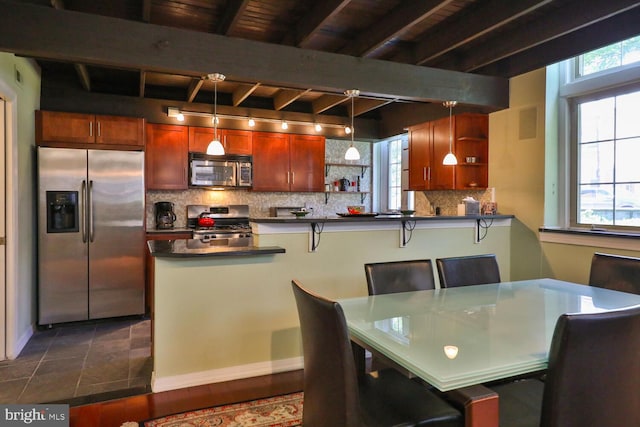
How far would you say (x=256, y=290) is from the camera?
2.96 m

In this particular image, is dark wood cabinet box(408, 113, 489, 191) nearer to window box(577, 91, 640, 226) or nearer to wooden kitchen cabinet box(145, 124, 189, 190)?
window box(577, 91, 640, 226)

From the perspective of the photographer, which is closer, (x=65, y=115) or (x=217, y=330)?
(x=217, y=330)

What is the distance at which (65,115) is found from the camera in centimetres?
416

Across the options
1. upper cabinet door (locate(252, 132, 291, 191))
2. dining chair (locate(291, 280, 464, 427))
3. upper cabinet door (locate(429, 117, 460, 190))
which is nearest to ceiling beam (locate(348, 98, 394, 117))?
upper cabinet door (locate(429, 117, 460, 190))

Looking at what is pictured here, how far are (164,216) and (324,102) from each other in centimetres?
254

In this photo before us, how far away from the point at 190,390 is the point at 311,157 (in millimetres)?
3828

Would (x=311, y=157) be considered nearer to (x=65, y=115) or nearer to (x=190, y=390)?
(x=65, y=115)

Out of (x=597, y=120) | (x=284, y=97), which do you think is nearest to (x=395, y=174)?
(x=284, y=97)

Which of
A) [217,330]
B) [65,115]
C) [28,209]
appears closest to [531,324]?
[217,330]

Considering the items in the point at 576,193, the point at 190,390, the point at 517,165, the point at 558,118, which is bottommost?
the point at 190,390

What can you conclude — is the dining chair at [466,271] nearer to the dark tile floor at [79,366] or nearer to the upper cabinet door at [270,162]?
the dark tile floor at [79,366]

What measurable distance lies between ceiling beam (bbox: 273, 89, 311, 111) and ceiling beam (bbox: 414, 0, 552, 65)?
1.60m

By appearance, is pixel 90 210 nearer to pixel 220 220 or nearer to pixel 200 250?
pixel 220 220

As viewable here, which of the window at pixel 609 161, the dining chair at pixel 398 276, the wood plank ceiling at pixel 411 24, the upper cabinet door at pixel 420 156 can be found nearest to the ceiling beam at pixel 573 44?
the wood plank ceiling at pixel 411 24
